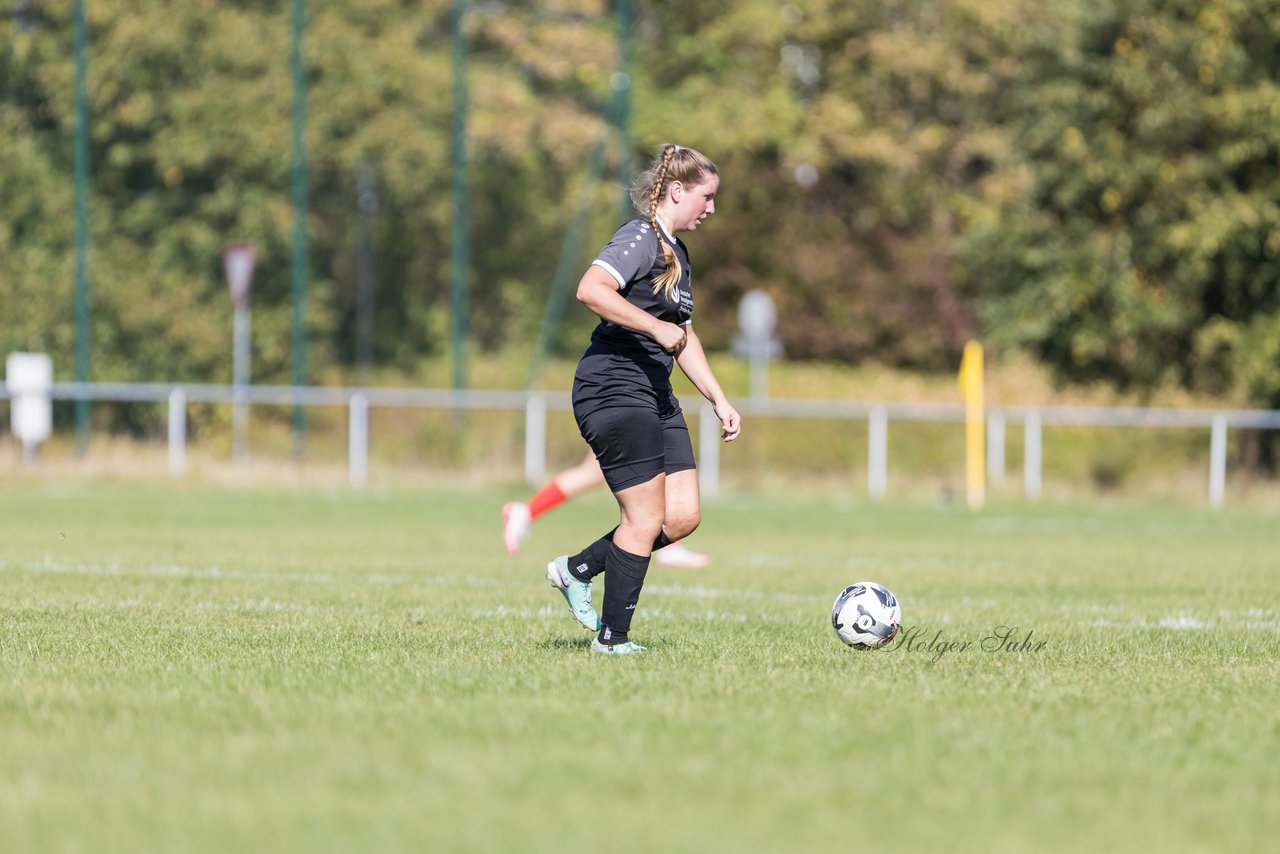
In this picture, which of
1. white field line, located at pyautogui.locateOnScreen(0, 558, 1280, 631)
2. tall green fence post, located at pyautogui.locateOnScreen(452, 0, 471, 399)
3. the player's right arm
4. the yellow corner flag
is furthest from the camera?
tall green fence post, located at pyautogui.locateOnScreen(452, 0, 471, 399)

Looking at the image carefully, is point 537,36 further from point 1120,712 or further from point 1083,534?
point 1120,712

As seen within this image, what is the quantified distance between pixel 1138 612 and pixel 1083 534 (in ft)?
32.3

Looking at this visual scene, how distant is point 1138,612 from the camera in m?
10.4

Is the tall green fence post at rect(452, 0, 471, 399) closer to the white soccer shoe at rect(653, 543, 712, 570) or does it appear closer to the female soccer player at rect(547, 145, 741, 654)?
the white soccer shoe at rect(653, 543, 712, 570)

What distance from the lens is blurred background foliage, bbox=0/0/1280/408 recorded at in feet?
98.0

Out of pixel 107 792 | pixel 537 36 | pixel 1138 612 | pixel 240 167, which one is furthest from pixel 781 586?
pixel 537 36

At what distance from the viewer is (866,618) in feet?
26.2

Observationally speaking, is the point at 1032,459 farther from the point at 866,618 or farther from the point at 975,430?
the point at 866,618

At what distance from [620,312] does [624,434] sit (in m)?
0.51

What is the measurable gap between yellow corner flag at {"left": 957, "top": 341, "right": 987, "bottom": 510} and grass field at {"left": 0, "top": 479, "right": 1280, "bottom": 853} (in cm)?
1383

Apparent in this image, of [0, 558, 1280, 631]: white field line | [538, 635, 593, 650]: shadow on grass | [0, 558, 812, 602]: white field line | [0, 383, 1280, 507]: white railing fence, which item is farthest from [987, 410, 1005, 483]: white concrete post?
[538, 635, 593, 650]: shadow on grass

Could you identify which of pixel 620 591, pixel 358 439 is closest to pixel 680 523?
pixel 620 591

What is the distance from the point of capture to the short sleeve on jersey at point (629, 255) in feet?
24.5

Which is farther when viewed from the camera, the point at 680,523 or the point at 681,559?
the point at 681,559
